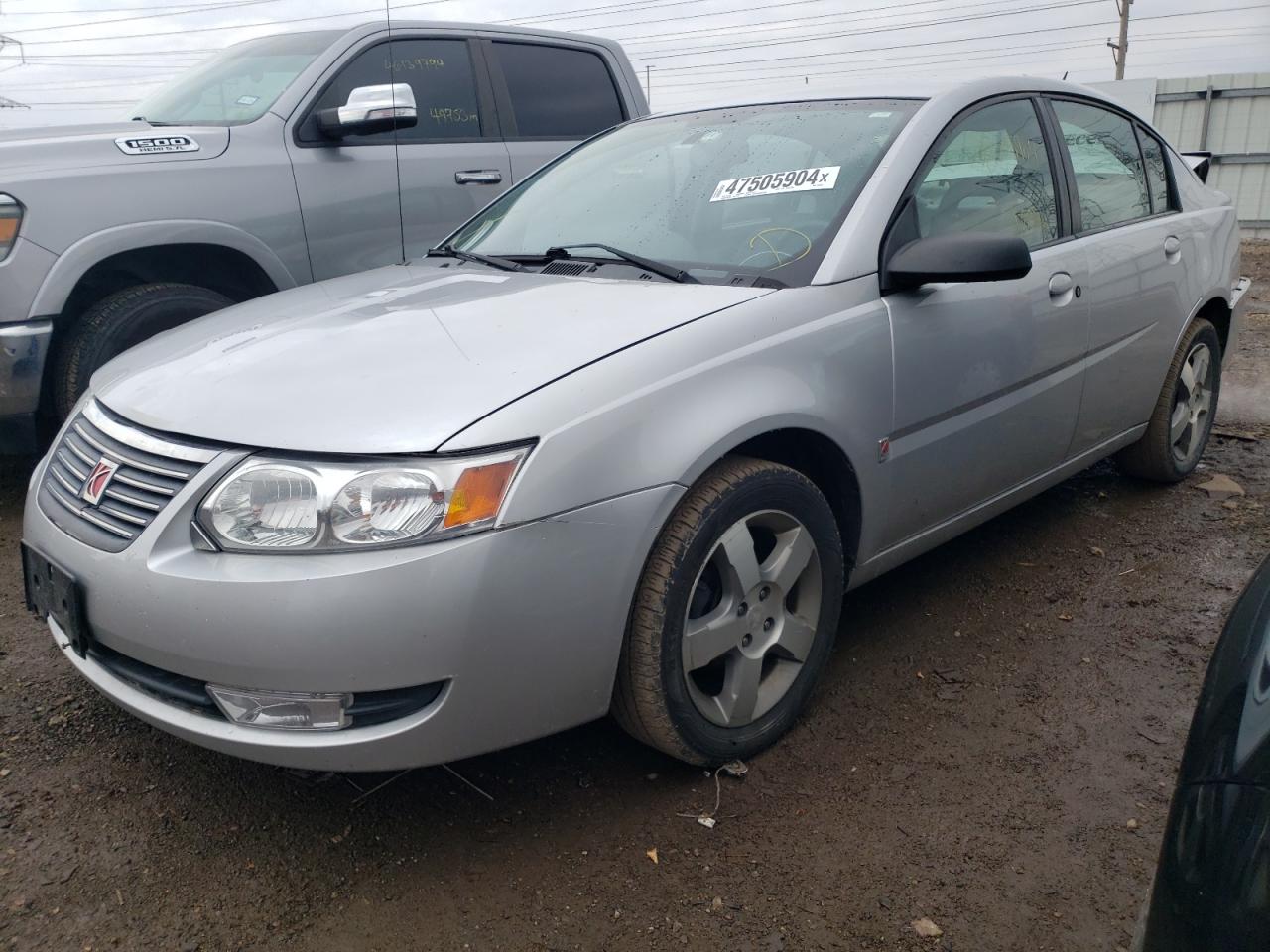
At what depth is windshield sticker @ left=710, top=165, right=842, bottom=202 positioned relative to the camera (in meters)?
2.89

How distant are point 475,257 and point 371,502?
1489 mm

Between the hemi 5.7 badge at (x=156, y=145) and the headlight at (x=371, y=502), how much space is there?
2.74 metres

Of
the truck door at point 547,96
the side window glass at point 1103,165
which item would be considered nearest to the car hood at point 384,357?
the side window glass at point 1103,165

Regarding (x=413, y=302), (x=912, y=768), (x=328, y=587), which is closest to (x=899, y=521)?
(x=912, y=768)

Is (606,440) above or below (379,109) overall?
below

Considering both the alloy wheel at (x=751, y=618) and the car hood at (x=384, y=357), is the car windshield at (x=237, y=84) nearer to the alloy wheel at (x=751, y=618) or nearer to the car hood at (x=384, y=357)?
the car hood at (x=384, y=357)

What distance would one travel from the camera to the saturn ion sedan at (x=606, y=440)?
77.4 inches

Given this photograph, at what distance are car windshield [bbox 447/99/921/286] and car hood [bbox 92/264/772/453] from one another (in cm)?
24

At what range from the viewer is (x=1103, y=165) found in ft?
12.3

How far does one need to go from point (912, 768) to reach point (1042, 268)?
1.59m

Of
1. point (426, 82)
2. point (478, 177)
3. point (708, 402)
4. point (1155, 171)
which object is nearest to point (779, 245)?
point (708, 402)

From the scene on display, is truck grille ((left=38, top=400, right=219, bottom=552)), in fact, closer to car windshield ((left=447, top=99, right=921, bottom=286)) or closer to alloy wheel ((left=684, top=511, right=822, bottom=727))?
alloy wheel ((left=684, top=511, right=822, bottom=727))

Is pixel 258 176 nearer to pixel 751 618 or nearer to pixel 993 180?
pixel 993 180

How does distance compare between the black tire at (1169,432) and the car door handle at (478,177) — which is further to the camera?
the car door handle at (478,177)
